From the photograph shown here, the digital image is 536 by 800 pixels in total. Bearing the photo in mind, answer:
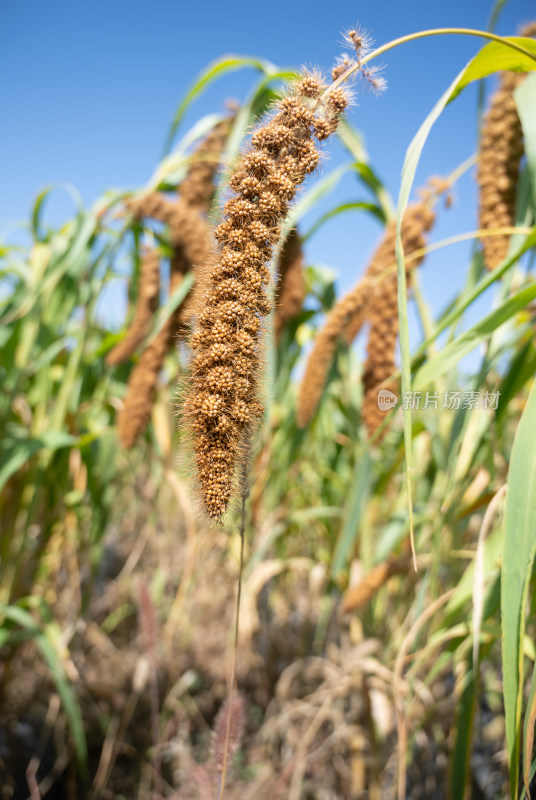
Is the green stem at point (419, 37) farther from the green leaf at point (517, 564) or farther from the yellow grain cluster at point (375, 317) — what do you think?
the yellow grain cluster at point (375, 317)

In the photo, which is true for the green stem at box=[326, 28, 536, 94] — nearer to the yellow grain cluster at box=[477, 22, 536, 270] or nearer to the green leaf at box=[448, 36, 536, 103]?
the green leaf at box=[448, 36, 536, 103]

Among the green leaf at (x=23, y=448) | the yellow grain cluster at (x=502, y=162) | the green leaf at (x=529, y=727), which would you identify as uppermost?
the yellow grain cluster at (x=502, y=162)

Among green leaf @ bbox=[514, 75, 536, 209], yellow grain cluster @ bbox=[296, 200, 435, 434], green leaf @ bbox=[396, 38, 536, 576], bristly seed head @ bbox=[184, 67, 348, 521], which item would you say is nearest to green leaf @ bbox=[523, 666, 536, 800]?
green leaf @ bbox=[396, 38, 536, 576]

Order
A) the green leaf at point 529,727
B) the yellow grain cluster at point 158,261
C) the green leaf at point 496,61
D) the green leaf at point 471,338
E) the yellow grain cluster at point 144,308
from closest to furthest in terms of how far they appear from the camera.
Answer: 1. the green leaf at point 529,727
2. the green leaf at point 496,61
3. the green leaf at point 471,338
4. the yellow grain cluster at point 158,261
5. the yellow grain cluster at point 144,308

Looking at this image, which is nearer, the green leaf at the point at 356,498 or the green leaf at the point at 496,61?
the green leaf at the point at 496,61

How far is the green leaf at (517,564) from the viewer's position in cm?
58

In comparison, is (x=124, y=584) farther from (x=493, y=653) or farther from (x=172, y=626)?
(x=493, y=653)

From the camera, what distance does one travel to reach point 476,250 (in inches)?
50.6

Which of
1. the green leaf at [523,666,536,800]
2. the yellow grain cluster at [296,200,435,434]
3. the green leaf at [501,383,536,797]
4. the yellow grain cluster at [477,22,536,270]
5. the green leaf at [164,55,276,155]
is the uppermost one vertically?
the green leaf at [164,55,276,155]

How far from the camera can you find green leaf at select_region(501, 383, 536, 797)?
0.58 m

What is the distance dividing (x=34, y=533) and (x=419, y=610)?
5.05 ft

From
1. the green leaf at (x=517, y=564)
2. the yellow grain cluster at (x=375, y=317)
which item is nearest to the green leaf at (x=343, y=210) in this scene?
the yellow grain cluster at (x=375, y=317)

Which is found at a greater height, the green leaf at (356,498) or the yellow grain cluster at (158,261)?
the yellow grain cluster at (158,261)

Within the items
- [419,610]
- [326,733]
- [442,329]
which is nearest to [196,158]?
[442,329]
